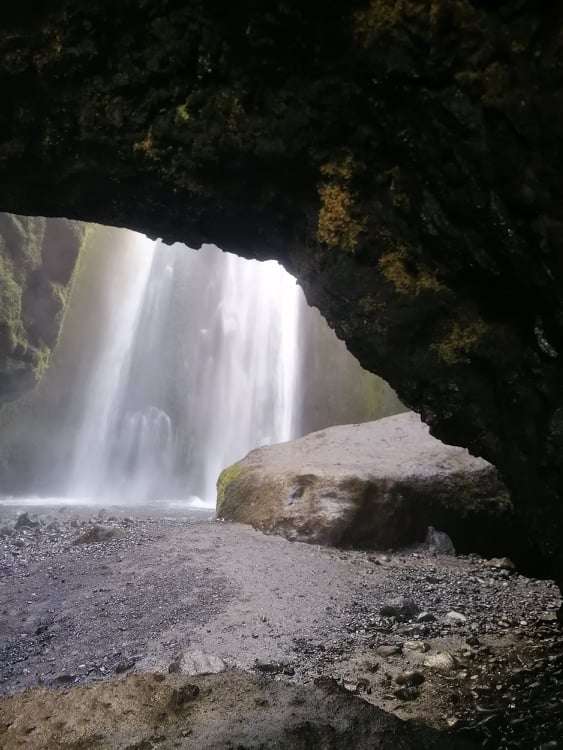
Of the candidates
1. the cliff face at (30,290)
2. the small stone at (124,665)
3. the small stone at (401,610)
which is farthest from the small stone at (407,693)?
the cliff face at (30,290)

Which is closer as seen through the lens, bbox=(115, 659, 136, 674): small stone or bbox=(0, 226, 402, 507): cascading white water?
bbox=(115, 659, 136, 674): small stone

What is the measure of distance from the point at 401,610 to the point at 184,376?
90.1ft

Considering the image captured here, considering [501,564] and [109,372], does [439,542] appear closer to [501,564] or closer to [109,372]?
[501,564]

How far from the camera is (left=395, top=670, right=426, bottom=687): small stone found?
3094 mm

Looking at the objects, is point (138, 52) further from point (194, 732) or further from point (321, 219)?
point (194, 732)

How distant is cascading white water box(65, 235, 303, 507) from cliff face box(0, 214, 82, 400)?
7735 mm

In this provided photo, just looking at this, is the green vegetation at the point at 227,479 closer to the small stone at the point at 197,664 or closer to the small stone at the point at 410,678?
the small stone at the point at 197,664

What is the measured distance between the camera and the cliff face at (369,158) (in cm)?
227

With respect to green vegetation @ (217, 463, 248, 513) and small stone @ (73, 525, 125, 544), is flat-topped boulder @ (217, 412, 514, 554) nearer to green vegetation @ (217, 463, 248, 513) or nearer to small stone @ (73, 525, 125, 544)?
green vegetation @ (217, 463, 248, 513)

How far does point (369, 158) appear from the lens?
9.39ft

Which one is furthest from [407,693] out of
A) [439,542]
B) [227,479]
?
[227,479]

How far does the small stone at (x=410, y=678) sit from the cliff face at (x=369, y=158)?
1.05m

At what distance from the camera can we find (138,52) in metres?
2.88

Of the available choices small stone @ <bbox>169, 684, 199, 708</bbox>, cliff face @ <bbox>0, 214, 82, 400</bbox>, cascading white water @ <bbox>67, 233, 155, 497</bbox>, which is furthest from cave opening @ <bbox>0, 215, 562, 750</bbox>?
cascading white water @ <bbox>67, 233, 155, 497</bbox>
